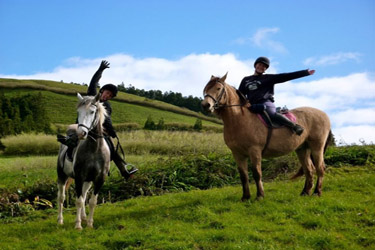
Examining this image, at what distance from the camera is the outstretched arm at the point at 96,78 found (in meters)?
7.28

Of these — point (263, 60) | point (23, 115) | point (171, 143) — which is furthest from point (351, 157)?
point (23, 115)

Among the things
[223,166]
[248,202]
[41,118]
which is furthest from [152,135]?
[41,118]

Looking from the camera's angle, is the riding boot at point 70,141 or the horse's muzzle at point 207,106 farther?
the horse's muzzle at point 207,106

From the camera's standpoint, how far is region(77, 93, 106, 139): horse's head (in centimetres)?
584

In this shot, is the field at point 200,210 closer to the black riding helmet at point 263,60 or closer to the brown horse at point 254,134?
the brown horse at point 254,134

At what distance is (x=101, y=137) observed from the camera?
6652 millimetres

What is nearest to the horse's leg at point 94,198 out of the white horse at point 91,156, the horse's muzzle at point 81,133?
the white horse at point 91,156

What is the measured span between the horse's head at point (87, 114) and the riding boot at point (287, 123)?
388 cm

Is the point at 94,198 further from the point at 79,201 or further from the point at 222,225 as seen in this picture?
the point at 222,225

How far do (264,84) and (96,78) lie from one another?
3803 millimetres

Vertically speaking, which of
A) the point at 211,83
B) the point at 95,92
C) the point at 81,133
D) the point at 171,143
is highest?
the point at 211,83

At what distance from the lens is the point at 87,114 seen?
19.9ft

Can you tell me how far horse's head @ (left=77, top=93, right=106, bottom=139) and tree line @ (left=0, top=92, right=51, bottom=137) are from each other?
26.7 m

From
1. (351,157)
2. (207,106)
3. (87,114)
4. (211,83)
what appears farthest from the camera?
(351,157)
